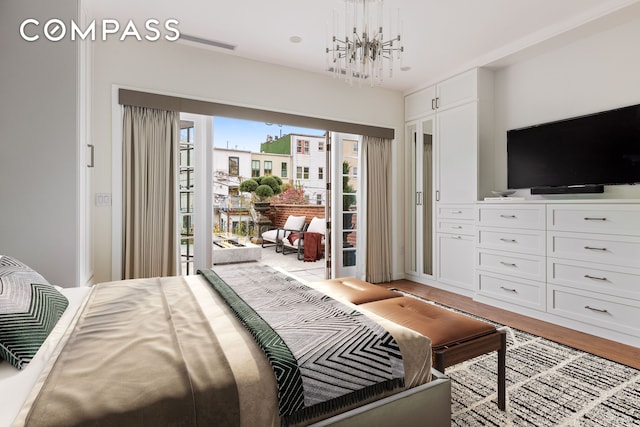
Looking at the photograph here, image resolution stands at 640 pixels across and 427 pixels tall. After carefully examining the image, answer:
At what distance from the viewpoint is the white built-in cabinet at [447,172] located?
157 inches

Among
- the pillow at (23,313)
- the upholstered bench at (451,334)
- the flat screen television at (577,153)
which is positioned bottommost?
the upholstered bench at (451,334)

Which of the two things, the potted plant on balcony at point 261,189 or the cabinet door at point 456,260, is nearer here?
the cabinet door at point 456,260

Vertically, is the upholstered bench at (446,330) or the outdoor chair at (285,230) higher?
the outdoor chair at (285,230)

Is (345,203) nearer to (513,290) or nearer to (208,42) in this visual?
(513,290)

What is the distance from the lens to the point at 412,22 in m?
3.13

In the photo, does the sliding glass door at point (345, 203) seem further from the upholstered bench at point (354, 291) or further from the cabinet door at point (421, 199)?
the upholstered bench at point (354, 291)

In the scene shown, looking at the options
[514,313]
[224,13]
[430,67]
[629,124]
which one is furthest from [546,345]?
[224,13]

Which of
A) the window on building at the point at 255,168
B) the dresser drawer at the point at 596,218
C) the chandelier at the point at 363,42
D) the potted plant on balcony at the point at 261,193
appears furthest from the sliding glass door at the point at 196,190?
the window on building at the point at 255,168

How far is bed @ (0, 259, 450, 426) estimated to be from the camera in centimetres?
88

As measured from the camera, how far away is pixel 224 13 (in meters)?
2.96

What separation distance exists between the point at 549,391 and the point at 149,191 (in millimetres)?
3520

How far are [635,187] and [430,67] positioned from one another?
7.79ft

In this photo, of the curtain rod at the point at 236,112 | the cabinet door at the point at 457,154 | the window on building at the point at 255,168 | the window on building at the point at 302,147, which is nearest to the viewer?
the curtain rod at the point at 236,112

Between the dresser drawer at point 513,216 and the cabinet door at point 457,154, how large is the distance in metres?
0.28
